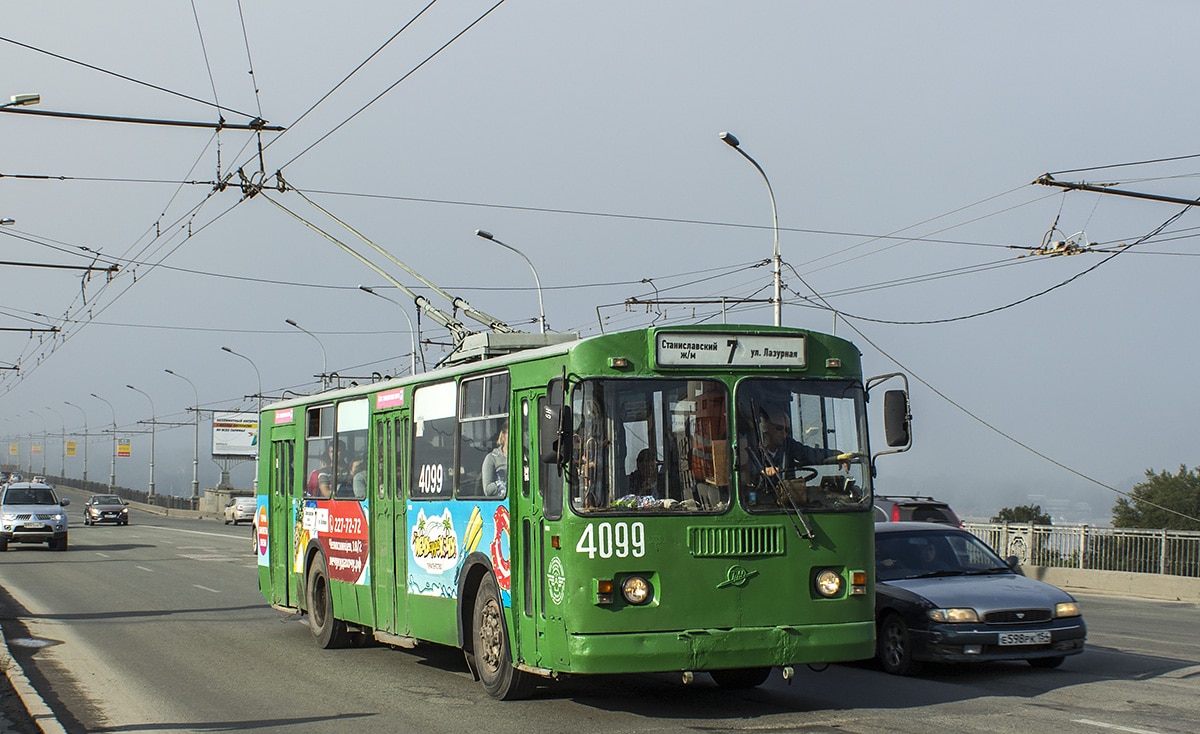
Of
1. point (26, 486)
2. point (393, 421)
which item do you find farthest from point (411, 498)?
point (26, 486)

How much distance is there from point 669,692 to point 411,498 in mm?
3260

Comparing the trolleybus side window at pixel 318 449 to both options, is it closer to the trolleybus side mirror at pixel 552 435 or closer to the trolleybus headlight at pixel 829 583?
the trolleybus side mirror at pixel 552 435

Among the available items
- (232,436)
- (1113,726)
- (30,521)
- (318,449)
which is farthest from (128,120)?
(232,436)

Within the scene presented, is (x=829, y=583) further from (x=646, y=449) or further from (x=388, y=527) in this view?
(x=388, y=527)

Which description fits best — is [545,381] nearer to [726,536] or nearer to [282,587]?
[726,536]

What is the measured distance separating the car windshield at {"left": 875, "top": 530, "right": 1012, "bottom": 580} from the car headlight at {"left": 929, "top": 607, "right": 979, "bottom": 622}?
1.14 meters

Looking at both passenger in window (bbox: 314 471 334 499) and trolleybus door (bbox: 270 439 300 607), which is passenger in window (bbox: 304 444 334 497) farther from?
trolleybus door (bbox: 270 439 300 607)

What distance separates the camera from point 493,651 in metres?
10.8

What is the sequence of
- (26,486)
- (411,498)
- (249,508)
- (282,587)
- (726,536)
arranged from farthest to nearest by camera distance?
(249,508) → (26,486) → (282,587) → (411,498) → (726,536)

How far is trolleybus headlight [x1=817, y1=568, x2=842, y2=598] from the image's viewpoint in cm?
990

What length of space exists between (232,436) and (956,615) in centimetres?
10007

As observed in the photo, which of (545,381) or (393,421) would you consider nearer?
(545,381)

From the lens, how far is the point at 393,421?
13.4 meters

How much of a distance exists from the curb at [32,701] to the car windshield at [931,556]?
756 centimetres
